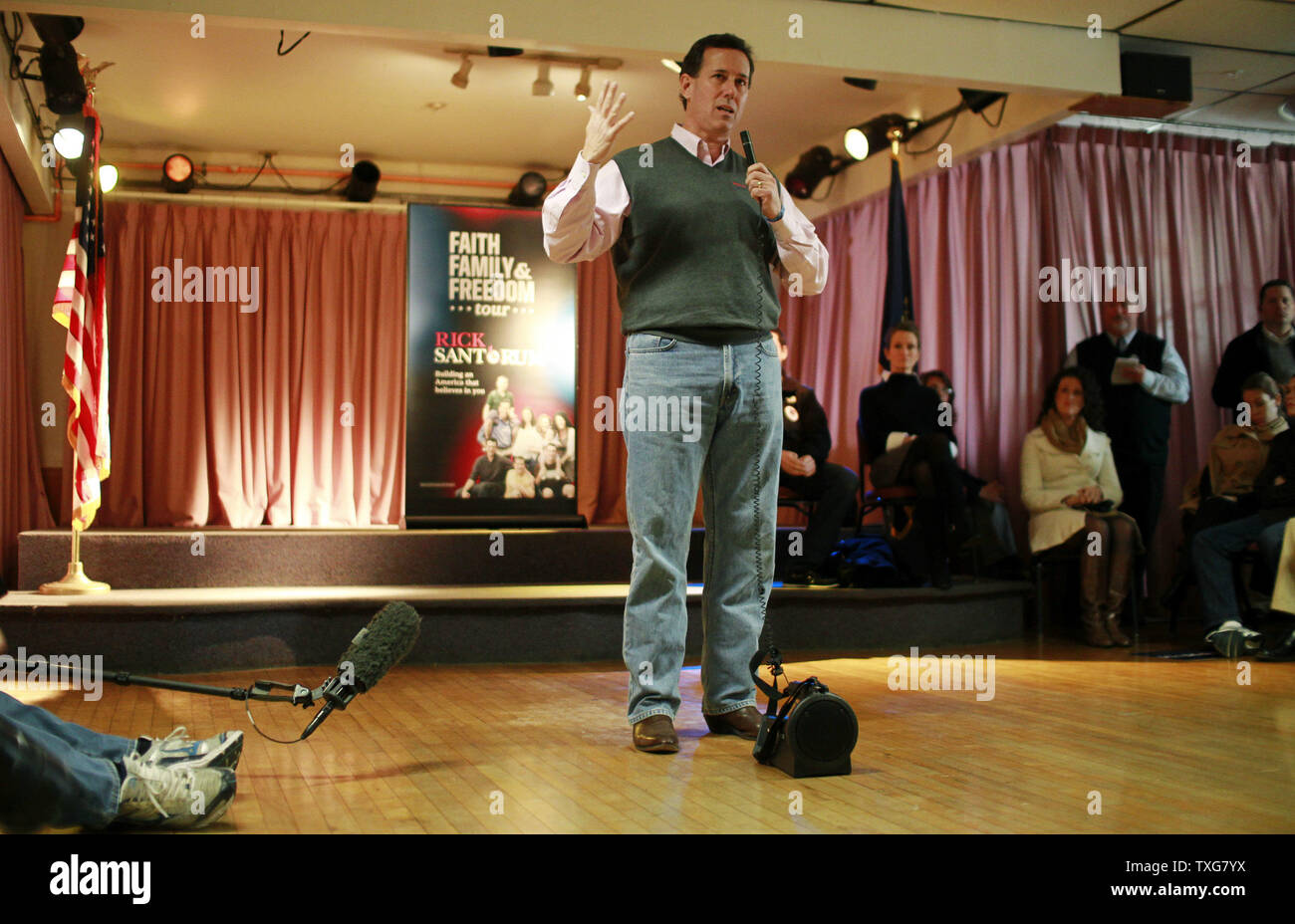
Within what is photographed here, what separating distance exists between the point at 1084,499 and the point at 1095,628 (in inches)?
21.5

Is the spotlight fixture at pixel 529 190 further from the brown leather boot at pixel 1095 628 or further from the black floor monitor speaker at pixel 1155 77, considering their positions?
the brown leather boot at pixel 1095 628

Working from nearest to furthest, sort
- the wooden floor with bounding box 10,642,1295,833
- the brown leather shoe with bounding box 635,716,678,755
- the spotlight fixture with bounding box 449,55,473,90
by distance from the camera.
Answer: the wooden floor with bounding box 10,642,1295,833, the brown leather shoe with bounding box 635,716,678,755, the spotlight fixture with bounding box 449,55,473,90

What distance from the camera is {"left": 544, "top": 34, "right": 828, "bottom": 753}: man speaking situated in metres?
2.34

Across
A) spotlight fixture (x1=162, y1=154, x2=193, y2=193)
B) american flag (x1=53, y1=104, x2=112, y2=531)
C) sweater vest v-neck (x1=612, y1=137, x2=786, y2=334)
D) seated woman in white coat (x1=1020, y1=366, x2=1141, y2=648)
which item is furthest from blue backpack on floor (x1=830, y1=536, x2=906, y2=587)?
spotlight fixture (x1=162, y1=154, x2=193, y2=193)

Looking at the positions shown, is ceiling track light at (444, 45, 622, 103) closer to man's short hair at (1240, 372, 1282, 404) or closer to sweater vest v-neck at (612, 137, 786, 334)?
man's short hair at (1240, 372, 1282, 404)

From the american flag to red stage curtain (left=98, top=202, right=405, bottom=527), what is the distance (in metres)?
2.63

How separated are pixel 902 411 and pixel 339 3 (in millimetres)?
2808

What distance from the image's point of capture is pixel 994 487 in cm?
577

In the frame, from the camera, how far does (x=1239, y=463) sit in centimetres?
473

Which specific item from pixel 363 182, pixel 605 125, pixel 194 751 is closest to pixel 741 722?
pixel 194 751

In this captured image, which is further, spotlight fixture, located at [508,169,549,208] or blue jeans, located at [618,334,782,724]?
spotlight fixture, located at [508,169,549,208]

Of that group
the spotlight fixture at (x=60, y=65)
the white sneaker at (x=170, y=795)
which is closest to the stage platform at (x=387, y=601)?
the spotlight fixture at (x=60, y=65)

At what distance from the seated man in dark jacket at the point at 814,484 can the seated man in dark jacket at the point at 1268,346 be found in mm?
2155

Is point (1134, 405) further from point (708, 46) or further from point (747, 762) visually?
point (747, 762)
